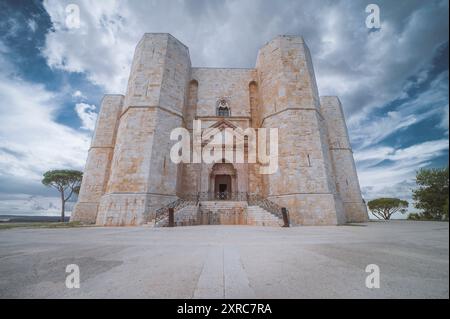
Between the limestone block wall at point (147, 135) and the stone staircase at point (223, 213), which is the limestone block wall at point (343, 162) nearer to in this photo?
the stone staircase at point (223, 213)

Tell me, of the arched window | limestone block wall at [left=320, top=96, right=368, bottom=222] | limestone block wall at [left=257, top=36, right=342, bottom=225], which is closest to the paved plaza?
limestone block wall at [left=257, top=36, right=342, bottom=225]

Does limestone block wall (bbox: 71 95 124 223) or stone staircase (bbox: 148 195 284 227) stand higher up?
limestone block wall (bbox: 71 95 124 223)

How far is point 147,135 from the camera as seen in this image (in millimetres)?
14305

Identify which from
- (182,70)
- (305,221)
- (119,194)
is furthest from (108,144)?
(305,221)

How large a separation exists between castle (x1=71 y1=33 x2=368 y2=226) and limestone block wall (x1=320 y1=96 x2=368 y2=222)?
0.34 ft

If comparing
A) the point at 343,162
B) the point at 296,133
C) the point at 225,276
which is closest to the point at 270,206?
the point at 296,133

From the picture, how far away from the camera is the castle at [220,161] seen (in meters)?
12.6

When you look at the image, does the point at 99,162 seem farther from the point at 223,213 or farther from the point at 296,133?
the point at 296,133

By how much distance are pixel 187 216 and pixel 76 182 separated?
23.1 metres

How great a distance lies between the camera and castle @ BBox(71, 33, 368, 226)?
41.3 feet

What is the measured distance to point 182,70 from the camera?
59.2ft

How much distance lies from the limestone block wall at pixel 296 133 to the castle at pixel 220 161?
8 centimetres

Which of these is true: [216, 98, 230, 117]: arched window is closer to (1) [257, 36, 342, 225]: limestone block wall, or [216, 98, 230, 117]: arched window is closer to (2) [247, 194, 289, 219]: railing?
(1) [257, 36, 342, 225]: limestone block wall
